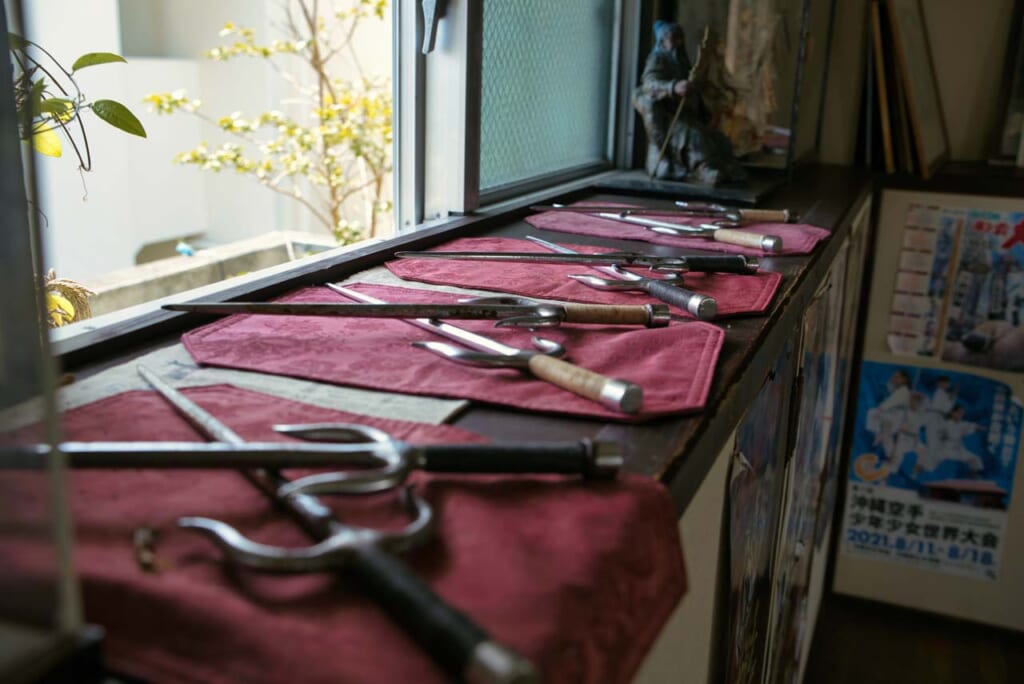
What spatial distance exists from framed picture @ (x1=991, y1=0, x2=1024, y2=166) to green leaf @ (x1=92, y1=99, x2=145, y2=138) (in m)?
2.04

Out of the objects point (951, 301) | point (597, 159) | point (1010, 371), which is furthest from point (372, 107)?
point (1010, 371)

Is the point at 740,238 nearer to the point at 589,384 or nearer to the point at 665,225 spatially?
the point at 665,225

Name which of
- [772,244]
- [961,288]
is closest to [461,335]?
[772,244]

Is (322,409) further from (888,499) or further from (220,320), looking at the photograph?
(888,499)

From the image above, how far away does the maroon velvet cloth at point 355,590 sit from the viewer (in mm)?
390

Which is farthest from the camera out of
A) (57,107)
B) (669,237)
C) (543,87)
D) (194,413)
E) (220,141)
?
(220,141)

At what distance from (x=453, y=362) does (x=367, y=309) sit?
0.12 meters

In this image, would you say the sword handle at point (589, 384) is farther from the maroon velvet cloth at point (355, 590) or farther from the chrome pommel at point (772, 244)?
the chrome pommel at point (772, 244)

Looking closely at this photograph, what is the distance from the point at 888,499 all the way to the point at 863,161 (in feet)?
2.78

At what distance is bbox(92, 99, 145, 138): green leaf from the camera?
91cm

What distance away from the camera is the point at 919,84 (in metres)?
2.19

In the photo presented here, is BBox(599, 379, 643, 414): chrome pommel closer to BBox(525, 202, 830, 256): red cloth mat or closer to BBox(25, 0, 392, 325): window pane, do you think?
BBox(525, 202, 830, 256): red cloth mat

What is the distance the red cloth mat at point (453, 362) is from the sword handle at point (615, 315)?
12 millimetres

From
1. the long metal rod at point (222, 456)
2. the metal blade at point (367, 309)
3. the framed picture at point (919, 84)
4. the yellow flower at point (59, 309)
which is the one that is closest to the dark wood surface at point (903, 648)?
the framed picture at point (919, 84)
